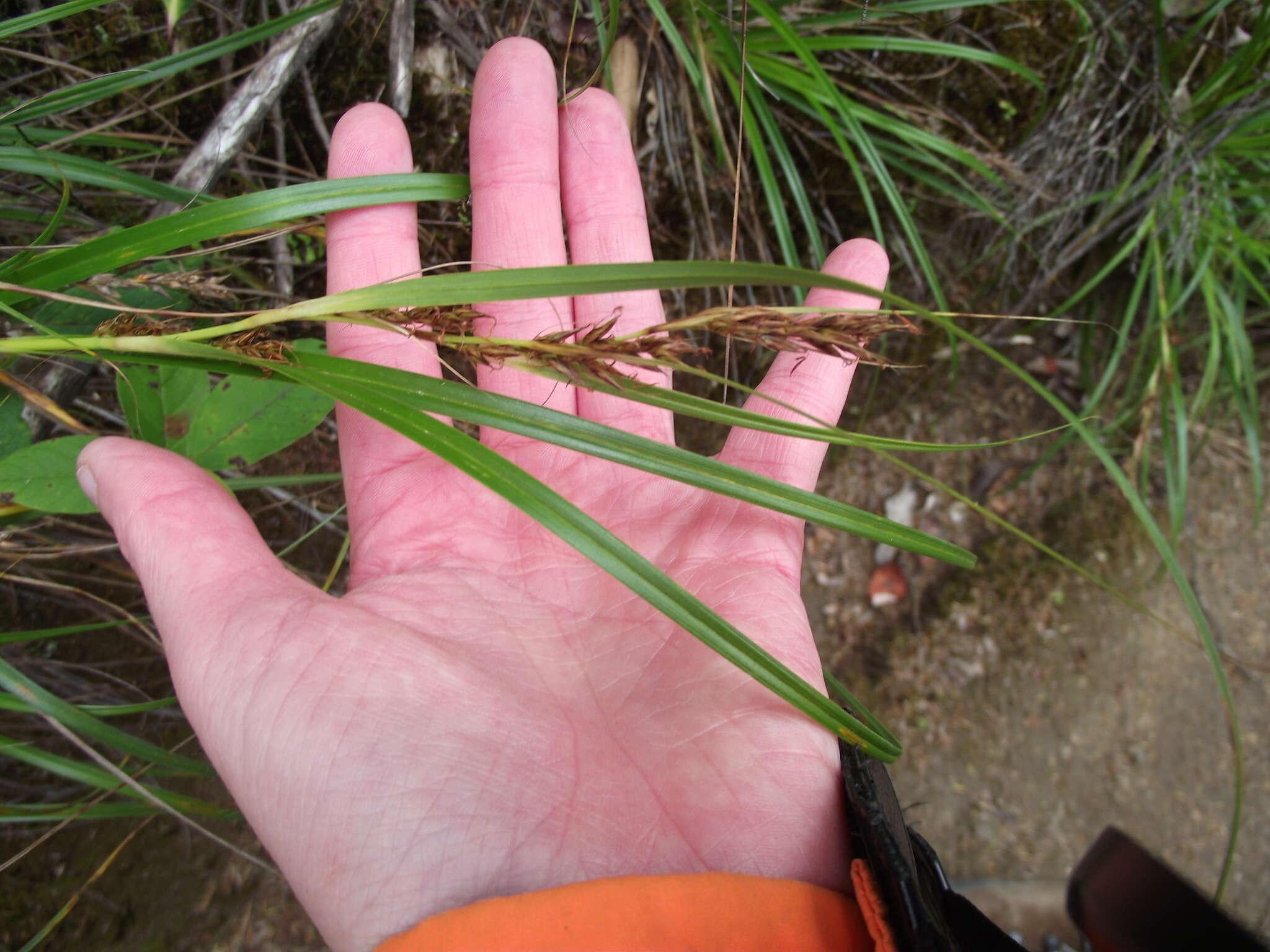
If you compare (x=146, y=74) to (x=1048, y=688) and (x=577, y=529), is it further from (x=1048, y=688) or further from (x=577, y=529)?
(x=1048, y=688)

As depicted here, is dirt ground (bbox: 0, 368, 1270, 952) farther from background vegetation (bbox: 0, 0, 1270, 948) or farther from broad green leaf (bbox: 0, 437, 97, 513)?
broad green leaf (bbox: 0, 437, 97, 513)

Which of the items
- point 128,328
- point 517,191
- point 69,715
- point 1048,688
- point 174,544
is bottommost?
point 1048,688

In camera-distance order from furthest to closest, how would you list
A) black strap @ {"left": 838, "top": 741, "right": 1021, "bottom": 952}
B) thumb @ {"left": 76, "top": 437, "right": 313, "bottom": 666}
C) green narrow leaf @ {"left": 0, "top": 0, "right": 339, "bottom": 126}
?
green narrow leaf @ {"left": 0, "top": 0, "right": 339, "bottom": 126}, thumb @ {"left": 76, "top": 437, "right": 313, "bottom": 666}, black strap @ {"left": 838, "top": 741, "right": 1021, "bottom": 952}

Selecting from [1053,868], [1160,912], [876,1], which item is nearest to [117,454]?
[876,1]

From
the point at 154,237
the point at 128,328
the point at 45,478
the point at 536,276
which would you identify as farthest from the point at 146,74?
the point at 536,276

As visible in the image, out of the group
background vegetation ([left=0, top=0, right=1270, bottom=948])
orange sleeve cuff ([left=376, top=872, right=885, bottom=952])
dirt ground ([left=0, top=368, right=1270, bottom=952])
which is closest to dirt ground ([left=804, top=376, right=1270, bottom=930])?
dirt ground ([left=0, top=368, right=1270, bottom=952])

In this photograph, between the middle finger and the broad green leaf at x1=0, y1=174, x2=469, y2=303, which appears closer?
the broad green leaf at x1=0, y1=174, x2=469, y2=303
